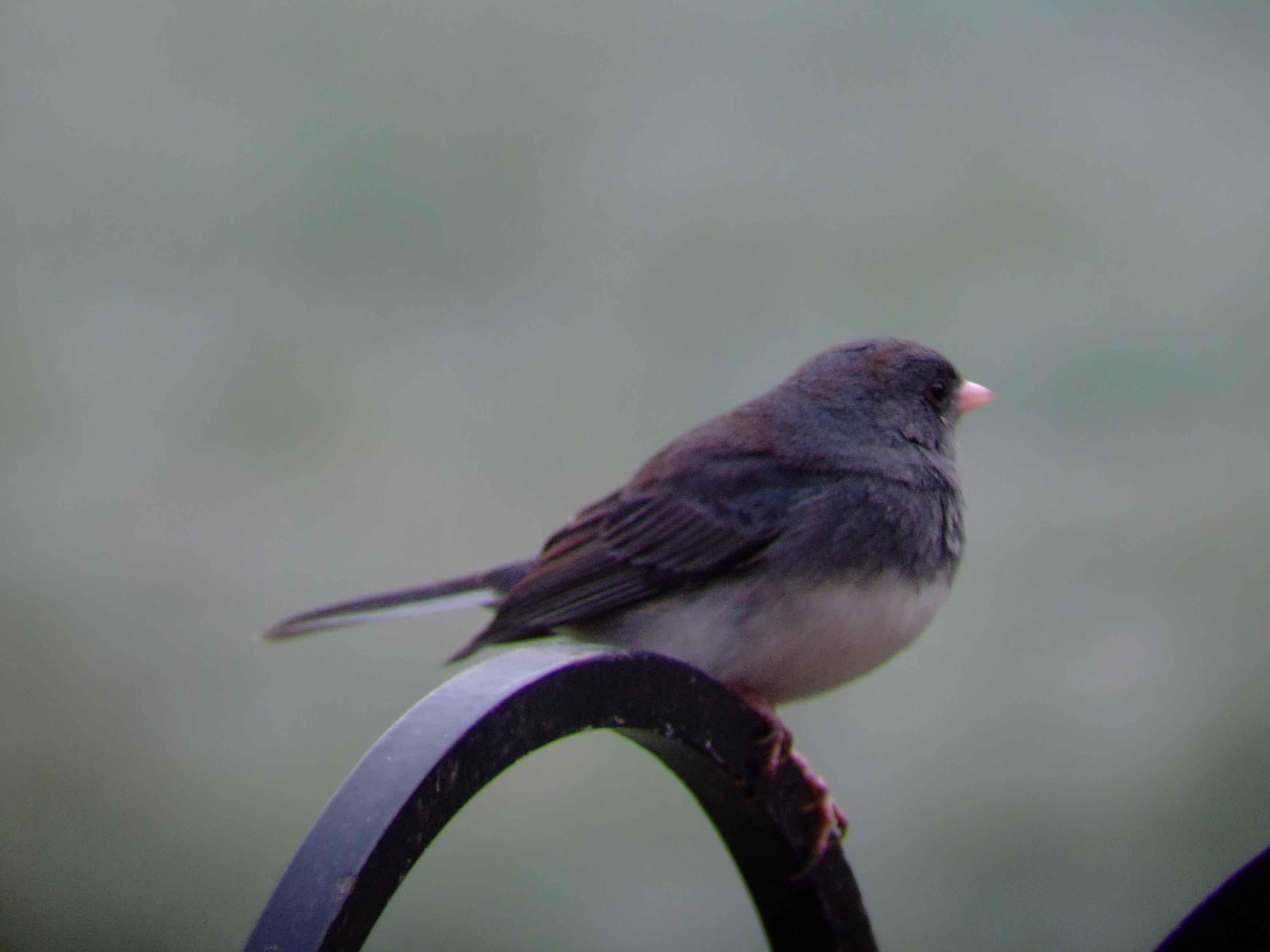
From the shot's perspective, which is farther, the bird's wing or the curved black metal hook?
the bird's wing

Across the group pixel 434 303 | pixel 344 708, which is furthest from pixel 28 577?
pixel 434 303

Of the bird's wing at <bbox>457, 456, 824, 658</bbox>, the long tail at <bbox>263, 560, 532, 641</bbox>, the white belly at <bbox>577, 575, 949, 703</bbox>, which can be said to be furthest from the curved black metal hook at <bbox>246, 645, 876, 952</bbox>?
the long tail at <bbox>263, 560, 532, 641</bbox>

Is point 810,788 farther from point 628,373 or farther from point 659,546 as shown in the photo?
point 628,373

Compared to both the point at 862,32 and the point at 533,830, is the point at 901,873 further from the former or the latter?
the point at 862,32

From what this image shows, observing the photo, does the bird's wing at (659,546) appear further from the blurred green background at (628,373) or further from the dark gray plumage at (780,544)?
the blurred green background at (628,373)

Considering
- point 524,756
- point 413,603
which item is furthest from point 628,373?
point 524,756

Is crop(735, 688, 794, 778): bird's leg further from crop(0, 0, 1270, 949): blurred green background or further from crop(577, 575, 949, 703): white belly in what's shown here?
crop(0, 0, 1270, 949): blurred green background
